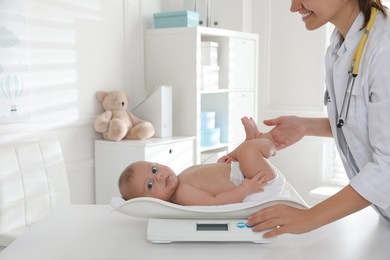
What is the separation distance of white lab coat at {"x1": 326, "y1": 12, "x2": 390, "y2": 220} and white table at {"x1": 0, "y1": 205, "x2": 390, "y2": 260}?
0.11m

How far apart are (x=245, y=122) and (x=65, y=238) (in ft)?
2.62

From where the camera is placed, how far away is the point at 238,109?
3686 millimetres

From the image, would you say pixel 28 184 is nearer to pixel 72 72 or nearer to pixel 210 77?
pixel 72 72

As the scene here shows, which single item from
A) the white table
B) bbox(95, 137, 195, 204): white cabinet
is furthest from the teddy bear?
the white table

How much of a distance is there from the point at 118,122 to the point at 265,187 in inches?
Result: 62.5

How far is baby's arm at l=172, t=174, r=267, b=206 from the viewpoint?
1.43 meters

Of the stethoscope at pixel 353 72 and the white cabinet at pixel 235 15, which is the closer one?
the stethoscope at pixel 353 72

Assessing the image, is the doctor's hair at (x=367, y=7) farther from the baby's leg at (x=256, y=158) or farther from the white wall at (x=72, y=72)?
the white wall at (x=72, y=72)

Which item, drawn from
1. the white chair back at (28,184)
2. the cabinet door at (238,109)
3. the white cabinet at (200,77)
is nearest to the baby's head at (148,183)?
the white chair back at (28,184)

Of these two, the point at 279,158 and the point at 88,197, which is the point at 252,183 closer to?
the point at 88,197

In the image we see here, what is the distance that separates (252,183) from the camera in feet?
4.77

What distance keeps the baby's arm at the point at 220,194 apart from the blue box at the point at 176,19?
1.98 meters

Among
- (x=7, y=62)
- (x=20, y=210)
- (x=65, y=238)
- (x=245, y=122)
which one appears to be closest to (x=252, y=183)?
(x=245, y=122)

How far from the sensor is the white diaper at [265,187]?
4.71 feet
